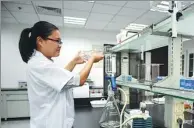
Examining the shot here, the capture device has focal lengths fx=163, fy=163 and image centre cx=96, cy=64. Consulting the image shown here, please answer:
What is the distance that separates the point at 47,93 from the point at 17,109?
406 cm

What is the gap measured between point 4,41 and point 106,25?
3020 millimetres

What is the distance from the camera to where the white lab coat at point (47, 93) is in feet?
2.68

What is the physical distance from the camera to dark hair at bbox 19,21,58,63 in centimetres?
92

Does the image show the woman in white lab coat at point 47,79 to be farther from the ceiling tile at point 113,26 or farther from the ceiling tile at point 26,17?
the ceiling tile at point 113,26

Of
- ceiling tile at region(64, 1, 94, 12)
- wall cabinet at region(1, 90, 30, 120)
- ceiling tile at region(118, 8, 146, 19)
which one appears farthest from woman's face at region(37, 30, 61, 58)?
wall cabinet at region(1, 90, 30, 120)

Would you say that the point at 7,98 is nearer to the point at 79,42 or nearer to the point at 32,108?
the point at 79,42

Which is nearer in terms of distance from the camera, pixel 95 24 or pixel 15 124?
pixel 15 124

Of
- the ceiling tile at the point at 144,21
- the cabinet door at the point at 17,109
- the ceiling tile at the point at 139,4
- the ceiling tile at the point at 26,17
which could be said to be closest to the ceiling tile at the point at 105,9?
the ceiling tile at the point at 139,4

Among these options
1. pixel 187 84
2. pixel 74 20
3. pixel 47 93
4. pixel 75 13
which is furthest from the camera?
pixel 74 20

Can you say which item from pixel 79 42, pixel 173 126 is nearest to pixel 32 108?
pixel 173 126

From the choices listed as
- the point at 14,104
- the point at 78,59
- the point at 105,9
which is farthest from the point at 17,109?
the point at 78,59

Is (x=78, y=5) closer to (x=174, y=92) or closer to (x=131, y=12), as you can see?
(x=131, y=12)

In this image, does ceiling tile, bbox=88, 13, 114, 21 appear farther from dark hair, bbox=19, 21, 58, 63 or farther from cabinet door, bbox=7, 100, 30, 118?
dark hair, bbox=19, 21, 58, 63

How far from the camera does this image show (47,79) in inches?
32.5
